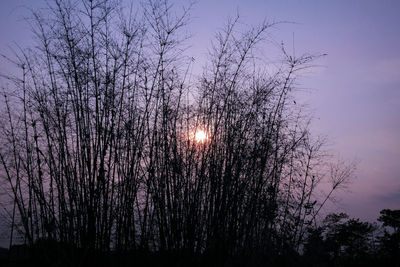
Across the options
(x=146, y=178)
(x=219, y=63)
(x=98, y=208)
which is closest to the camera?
(x=98, y=208)

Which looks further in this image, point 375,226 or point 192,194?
point 375,226

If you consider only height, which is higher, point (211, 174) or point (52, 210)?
point (211, 174)

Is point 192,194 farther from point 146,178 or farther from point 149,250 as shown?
point 149,250

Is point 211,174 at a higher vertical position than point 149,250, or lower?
higher

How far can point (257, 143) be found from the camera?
18.1 feet

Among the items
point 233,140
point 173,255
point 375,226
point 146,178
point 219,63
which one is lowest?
point 173,255

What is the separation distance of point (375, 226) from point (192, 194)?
474 centimetres

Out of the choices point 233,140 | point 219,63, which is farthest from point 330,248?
point 219,63

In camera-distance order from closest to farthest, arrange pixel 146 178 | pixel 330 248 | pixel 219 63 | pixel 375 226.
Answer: pixel 146 178, pixel 219 63, pixel 330 248, pixel 375 226

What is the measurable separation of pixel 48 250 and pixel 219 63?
3.74 metres

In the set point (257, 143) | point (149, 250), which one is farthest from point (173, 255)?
point (257, 143)

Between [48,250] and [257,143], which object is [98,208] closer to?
[48,250]

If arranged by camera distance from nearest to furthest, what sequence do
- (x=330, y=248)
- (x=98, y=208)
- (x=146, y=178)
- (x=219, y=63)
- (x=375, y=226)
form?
(x=98, y=208) → (x=146, y=178) → (x=219, y=63) → (x=330, y=248) → (x=375, y=226)

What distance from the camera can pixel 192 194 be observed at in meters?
4.84
